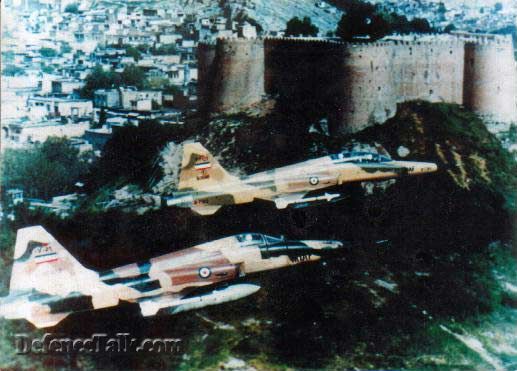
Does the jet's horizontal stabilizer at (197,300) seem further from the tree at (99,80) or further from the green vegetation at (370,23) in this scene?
the green vegetation at (370,23)

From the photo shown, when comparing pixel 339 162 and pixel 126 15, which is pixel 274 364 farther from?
pixel 126 15

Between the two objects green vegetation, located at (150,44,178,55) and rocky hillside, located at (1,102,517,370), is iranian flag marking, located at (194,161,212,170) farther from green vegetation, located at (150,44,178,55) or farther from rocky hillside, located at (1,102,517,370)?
green vegetation, located at (150,44,178,55)

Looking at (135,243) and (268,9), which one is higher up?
(268,9)

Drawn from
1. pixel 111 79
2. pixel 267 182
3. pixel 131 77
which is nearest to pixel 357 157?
pixel 267 182

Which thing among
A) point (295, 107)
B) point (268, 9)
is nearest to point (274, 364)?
point (295, 107)

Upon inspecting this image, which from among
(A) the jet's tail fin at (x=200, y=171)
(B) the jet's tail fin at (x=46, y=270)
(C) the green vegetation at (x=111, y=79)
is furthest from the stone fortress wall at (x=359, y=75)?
(B) the jet's tail fin at (x=46, y=270)
